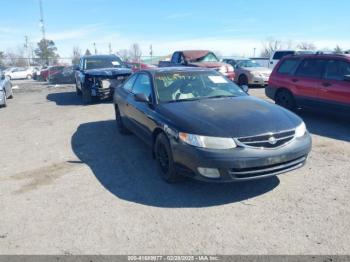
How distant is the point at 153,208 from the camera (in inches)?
155

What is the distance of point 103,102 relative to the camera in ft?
41.0

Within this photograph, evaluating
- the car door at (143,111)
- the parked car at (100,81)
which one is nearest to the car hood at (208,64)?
the parked car at (100,81)

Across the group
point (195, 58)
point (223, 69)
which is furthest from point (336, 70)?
point (195, 58)

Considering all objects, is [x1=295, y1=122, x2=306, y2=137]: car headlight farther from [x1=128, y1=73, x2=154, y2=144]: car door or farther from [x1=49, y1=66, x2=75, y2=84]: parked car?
[x1=49, y1=66, x2=75, y2=84]: parked car

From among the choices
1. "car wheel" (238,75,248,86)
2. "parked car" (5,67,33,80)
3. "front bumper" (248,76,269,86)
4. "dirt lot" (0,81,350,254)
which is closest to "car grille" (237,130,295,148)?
"dirt lot" (0,81,350,254)

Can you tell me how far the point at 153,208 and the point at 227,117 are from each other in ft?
4.80

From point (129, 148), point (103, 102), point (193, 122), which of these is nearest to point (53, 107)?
point (103, 102)

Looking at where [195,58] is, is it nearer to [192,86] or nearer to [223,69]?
[223,69]

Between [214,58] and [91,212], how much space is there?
13118mm

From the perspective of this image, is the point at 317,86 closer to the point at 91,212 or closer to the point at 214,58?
the point at 91,212

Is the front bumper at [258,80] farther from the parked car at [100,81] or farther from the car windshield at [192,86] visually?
the car windshield at [192,86]

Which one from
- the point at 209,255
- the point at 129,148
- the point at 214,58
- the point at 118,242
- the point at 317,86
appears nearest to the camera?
the point at 209,255

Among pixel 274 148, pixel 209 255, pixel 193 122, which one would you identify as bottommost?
pixel 209 255

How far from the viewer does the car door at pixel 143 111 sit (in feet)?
17.0
